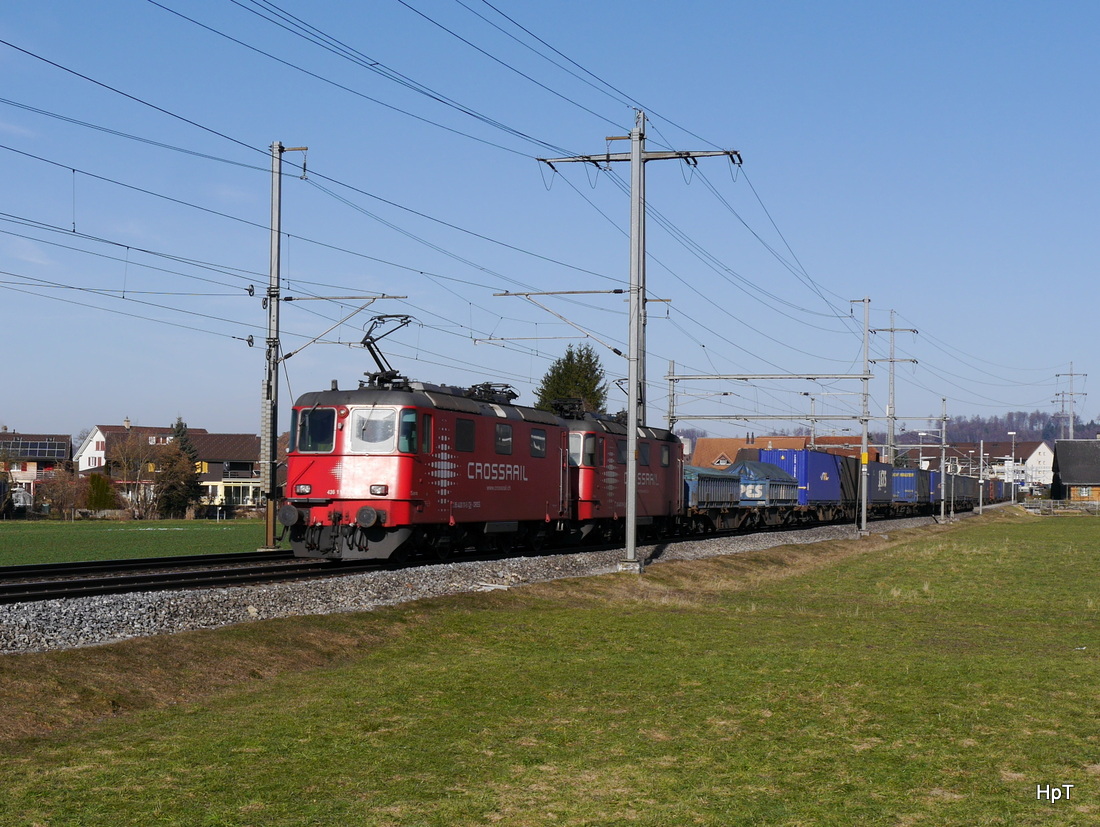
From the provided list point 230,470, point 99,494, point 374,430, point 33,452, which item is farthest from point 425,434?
point 33,452

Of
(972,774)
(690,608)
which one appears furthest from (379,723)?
(690,608)

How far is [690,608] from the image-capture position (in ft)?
67.5

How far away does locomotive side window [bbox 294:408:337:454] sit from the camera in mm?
24359

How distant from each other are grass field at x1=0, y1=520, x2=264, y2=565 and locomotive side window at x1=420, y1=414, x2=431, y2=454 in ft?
40.9

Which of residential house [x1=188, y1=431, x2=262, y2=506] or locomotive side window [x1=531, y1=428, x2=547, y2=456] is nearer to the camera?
locomotive side window [x1=531, y1=428, x2=547, y2=456]

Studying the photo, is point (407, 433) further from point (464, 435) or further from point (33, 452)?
point (33, 452)

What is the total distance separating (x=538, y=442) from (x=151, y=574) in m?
11.0

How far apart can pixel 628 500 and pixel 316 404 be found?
781 cm

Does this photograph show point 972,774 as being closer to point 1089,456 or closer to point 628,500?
point 628,500

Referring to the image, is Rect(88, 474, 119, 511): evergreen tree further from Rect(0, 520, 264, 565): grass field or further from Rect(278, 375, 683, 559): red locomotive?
Rect(278, 375, 683, 559): red locomotive

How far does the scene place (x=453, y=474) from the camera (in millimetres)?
25141
